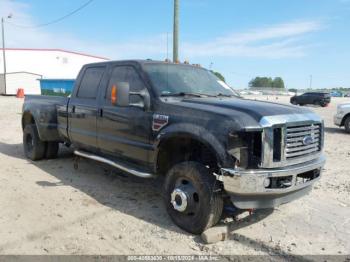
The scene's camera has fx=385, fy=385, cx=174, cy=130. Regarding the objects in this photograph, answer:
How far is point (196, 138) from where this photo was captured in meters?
4.20

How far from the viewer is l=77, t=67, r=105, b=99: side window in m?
6.10

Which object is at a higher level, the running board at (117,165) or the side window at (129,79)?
the side window at (129,79)

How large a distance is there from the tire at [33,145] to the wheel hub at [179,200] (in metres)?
4.43

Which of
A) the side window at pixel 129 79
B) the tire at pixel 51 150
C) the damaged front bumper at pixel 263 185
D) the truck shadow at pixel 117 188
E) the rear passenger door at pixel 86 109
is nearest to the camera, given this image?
the damaged front bumper at pixel 263 185

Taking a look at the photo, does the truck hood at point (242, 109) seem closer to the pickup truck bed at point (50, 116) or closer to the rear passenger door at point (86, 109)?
the rear passenger door at point (86, 109)

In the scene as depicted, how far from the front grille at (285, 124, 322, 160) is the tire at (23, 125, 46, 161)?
18.1ft

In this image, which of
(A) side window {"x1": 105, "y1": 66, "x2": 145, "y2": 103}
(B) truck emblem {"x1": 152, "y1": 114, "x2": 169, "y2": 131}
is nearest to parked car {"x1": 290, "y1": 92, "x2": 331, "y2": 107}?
(A) side window {"x1": 105, "y1": 66, "x2": 145, "y2": 103}

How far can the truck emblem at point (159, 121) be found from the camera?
464 cm

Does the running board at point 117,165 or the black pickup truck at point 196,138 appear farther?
the running board at point 117,165

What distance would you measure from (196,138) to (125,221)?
1.41 meters

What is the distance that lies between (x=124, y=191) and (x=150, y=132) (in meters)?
1.48

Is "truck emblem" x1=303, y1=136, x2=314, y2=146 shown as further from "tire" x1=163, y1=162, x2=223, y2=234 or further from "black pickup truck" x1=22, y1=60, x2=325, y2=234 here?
"tire" x1=163, y1=162, x2=223, y2=234

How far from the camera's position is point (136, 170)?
516cm

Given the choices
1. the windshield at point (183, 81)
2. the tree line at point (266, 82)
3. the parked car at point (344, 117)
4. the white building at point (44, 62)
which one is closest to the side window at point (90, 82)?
the windshield at point (183, 81)
